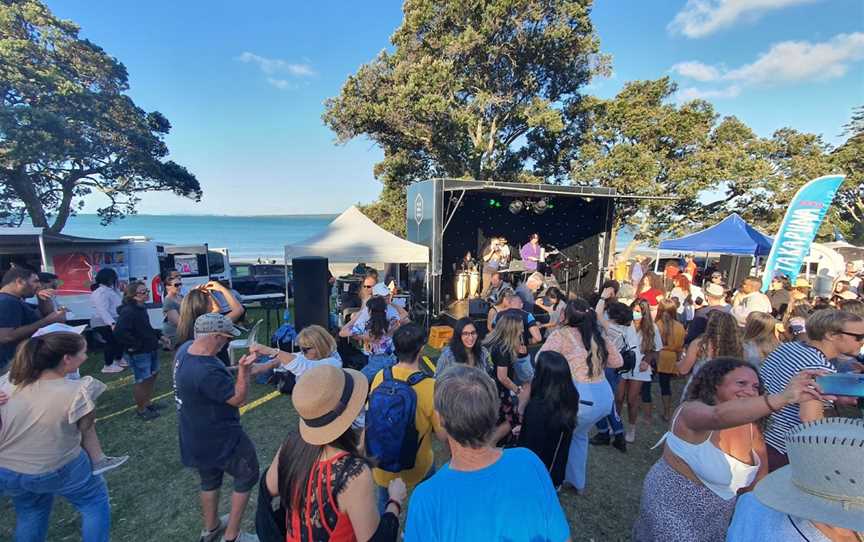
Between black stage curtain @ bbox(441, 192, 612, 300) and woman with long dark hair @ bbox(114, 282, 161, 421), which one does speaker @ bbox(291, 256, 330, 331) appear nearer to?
woman with long dark hair @ bbox(114, 282, 161, 421)

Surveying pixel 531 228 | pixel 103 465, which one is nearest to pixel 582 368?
pixel 103 465

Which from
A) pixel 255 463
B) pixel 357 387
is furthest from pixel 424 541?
pixel 255 463

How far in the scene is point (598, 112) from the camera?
16016mm

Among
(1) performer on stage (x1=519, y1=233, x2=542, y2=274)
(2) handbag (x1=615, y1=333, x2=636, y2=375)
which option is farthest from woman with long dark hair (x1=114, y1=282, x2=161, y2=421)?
(1) performer on stage (x1=519, y1=233, x2=542, y2=274)

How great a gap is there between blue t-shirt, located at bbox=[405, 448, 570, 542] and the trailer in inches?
324

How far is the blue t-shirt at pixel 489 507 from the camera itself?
3.63ft

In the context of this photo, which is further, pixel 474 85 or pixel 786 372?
pixel 474 85

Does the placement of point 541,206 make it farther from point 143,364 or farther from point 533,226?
point 143,364

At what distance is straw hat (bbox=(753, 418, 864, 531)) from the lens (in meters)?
0.81

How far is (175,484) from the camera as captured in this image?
3.18 meters

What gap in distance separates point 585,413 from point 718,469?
1.19 m

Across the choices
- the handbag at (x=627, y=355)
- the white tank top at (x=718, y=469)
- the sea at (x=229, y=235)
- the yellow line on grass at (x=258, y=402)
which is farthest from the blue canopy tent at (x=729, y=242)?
the yellow line on grass at (x=258, y=402)

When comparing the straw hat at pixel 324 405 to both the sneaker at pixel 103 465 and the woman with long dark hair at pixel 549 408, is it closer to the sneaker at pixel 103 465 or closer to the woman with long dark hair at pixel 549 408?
the woman with long dark hair at pixel 549 408

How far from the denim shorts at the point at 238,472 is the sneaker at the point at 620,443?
317 cm
